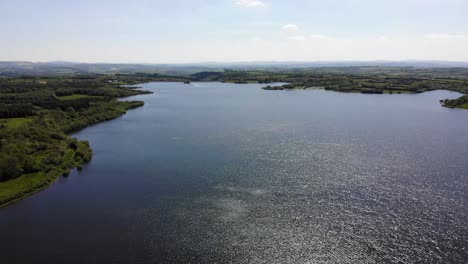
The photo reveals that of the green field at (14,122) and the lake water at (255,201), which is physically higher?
the green field at (14,122)

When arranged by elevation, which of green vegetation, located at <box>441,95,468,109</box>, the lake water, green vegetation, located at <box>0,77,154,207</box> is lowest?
the lake water

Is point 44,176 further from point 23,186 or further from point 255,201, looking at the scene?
point 255,201

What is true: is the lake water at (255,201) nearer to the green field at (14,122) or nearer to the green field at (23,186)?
the green field at (23,186)

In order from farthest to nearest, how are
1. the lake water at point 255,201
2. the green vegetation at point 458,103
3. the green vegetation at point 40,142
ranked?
1. the green vegetation at point 458,103
2. the green vegetation at point 40,142
3. the lake water at point 255,201

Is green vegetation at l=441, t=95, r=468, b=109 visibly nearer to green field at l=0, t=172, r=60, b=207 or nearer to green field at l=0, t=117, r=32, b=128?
green field at l=0, t=172, r=60, b=207

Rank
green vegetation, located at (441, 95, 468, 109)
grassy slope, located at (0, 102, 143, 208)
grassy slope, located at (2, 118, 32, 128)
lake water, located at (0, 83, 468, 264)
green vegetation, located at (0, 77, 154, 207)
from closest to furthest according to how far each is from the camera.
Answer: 1. lake water, located at (0, 83, 468, 264)
2. grassy slope, located at (0, 102, 143, 208)
3. green vegetation, located at (0, 77, 154, 207)
4. grassy slope, located at (2, 118, 32, 128)
5. green vegetation, located at (441, 95, 468, 109)

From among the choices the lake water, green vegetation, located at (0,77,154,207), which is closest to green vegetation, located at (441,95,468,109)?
the lake water

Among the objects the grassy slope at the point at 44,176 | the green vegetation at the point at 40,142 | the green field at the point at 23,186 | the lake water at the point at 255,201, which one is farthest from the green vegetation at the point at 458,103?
the green field at the point at 23,186

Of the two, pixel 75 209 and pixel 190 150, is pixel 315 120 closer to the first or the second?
pixel 190 150

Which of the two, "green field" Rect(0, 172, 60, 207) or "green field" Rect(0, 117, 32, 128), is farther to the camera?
"green field" Rect(0, 117, 32, 128)
